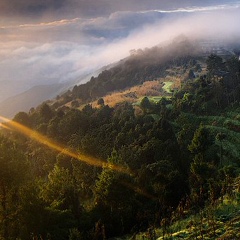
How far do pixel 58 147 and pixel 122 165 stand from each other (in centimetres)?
5954

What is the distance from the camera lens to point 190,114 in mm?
99562

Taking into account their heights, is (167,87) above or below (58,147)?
above

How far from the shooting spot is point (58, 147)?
110m

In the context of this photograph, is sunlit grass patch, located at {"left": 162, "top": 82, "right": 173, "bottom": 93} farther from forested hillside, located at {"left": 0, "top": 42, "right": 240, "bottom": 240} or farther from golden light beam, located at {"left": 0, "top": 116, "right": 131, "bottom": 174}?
golden light beam, located at {"left": 0, "top": 116, "right": 131, "bottom": 174}

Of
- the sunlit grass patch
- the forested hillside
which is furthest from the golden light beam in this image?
the sunlit grass patch

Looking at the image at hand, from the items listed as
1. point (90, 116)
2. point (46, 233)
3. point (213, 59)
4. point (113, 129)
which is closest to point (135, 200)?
point (46, 233)

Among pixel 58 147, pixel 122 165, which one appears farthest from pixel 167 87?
pixel 122 165

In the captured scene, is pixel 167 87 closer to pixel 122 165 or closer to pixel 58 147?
pixel 58 147

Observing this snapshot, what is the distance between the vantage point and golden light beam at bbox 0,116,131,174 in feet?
170

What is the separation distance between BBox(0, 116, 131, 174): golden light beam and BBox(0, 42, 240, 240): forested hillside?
0.83ft

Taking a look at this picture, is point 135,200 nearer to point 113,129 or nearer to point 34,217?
point 34,217

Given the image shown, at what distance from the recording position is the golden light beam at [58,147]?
170 feet

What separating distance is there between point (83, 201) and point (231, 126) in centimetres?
4103

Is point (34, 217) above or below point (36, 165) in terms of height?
above
